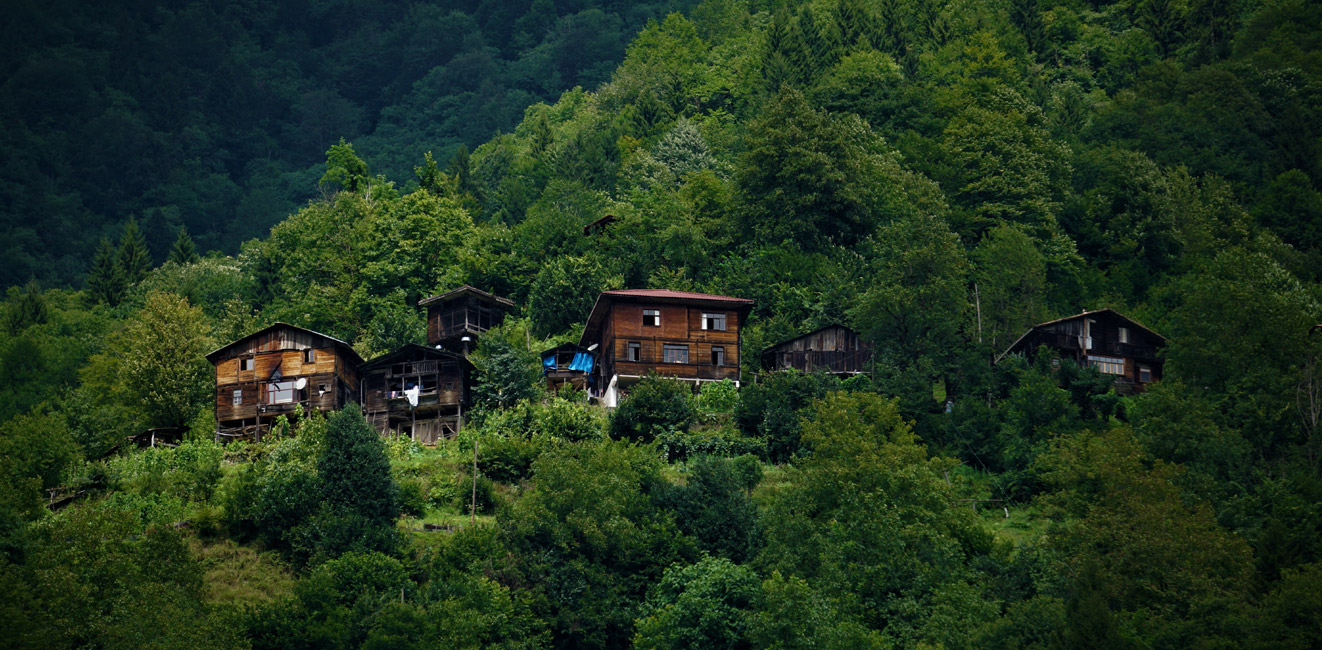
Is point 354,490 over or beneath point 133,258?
beneath

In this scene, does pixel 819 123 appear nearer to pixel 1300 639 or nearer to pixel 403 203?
pixel 403 203

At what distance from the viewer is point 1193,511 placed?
5572 centimetres

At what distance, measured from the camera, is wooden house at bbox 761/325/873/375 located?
3113 inches

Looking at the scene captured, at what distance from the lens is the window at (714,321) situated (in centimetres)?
7781

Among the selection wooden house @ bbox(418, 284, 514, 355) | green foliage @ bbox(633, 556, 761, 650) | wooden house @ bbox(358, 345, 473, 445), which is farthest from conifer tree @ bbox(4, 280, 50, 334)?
green foliage @ bbox(633, 556, 761, 650)

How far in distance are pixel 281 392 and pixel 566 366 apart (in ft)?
49.5

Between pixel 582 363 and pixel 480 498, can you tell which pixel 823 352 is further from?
pixel 480 498

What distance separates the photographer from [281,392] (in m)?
76.2

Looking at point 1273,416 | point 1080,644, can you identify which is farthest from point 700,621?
point 1273,416

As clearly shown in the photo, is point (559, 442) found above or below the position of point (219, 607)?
above

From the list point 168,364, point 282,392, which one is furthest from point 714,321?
point 168,364

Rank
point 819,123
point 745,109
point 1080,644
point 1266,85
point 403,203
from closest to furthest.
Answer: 1. point 1080,644
2. point 819,123
3. point 403,203
4. point 1266,85
5. point 745,109

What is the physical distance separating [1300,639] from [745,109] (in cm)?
7903

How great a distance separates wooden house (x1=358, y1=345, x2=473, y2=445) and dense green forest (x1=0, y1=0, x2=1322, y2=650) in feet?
9.12
